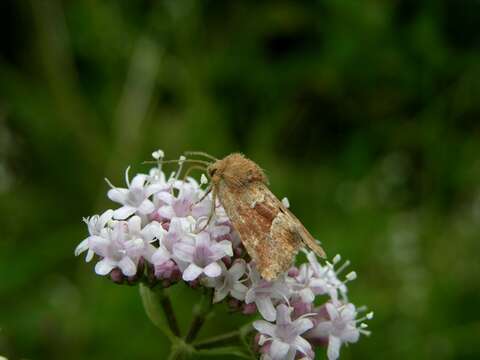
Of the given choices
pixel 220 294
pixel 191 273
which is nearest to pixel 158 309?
pixel 220 294

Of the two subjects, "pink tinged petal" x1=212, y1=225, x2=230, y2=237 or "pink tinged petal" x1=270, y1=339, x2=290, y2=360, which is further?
"pink tinged petal" x1=212, y1=225, x2=230, y2=237

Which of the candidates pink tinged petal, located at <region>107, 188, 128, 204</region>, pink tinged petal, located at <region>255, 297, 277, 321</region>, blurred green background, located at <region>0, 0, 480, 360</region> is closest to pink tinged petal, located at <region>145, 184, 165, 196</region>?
pink tinged petal, located at <region>107, 188, 128, 204</region>

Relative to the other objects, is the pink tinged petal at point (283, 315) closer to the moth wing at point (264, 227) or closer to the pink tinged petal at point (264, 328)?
the pink tinged petal at point (264, 328)

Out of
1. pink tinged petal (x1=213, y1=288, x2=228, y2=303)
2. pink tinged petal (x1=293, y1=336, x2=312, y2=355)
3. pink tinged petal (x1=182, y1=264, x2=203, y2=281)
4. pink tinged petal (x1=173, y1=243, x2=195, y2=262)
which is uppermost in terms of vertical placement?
pink tinged petal (x1=173, y1=243, x2=195, y2=262)

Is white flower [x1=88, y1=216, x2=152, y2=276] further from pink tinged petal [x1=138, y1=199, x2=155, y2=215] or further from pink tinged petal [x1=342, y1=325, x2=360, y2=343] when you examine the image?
pink tinged petal [x1=342, y1=325, x2=360, y2=343]

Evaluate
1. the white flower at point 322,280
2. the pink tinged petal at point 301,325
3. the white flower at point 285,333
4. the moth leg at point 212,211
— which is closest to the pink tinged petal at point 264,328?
the white flower at point 285,333

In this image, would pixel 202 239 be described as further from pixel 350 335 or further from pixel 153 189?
pixel 350 335

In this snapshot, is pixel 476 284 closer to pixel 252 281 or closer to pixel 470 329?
pixel 470 329
